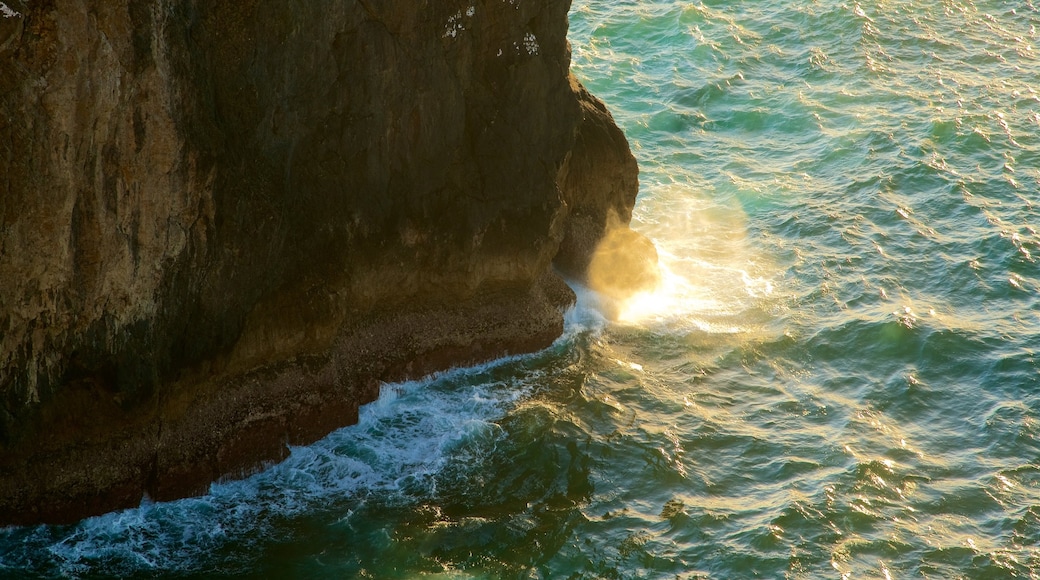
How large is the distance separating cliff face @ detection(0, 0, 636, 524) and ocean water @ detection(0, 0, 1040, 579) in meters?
0.93

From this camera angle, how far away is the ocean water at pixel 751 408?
63.9 feet

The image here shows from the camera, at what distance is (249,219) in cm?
2028

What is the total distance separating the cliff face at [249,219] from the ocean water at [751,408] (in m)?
0.93

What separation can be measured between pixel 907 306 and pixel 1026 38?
15.8 metres

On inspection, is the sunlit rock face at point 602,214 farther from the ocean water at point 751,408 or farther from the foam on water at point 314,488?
the foam on water at point 314,488

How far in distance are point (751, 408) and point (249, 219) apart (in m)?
10.3

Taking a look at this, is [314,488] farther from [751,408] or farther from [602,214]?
[602,214]

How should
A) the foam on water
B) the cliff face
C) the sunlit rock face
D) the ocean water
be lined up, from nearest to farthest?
the cliff face < the foam on water < the ocean water < the sunlit rock face

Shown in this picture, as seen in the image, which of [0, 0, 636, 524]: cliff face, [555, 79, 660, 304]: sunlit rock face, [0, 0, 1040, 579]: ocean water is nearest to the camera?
[0, 0, 636, 524]: cliff face

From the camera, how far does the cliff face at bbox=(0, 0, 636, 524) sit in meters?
17.6

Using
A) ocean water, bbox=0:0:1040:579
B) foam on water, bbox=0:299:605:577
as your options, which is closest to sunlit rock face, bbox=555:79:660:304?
ocean water, bbox=0:0:1040:579

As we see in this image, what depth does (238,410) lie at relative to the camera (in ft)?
69.1

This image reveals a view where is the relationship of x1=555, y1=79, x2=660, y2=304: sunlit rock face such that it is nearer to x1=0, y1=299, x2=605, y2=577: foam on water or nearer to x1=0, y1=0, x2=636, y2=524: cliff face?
x1=0, y1=0, x2=636, y2=524: cliff face

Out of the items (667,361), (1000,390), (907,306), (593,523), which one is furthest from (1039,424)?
(593,523)
